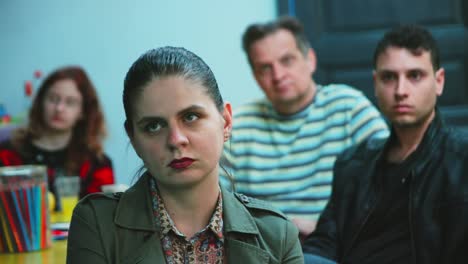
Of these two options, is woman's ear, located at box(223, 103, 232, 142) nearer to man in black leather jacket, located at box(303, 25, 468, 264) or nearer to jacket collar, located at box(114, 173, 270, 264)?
jacket collar, located at box(114, 173, 270, 264)

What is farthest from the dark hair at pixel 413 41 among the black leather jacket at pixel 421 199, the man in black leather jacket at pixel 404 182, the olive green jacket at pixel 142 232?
the olive green jacket at pixel 142 232

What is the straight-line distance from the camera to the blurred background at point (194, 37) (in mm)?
3592

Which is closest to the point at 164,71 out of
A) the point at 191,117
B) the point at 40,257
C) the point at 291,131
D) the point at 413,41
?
the point at 191,117

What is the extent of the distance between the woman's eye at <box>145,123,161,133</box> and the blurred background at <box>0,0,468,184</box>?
8.13 ft

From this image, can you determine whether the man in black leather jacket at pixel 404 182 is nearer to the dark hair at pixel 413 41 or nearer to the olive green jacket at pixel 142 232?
the dark hair at pixel 413 41

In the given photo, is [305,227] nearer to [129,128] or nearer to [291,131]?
[291,131]

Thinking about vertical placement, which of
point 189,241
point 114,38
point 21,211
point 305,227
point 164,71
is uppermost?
point 164,71

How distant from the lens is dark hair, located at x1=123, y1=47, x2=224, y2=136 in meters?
1.07

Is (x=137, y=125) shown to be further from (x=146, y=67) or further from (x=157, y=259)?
(x=157, y=259)

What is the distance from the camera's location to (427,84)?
2299 millimetres

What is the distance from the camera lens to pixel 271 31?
3.04 metres

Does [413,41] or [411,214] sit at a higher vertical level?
[413,41]

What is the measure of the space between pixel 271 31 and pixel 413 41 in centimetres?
82

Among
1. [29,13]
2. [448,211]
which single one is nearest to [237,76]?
[29,13]
